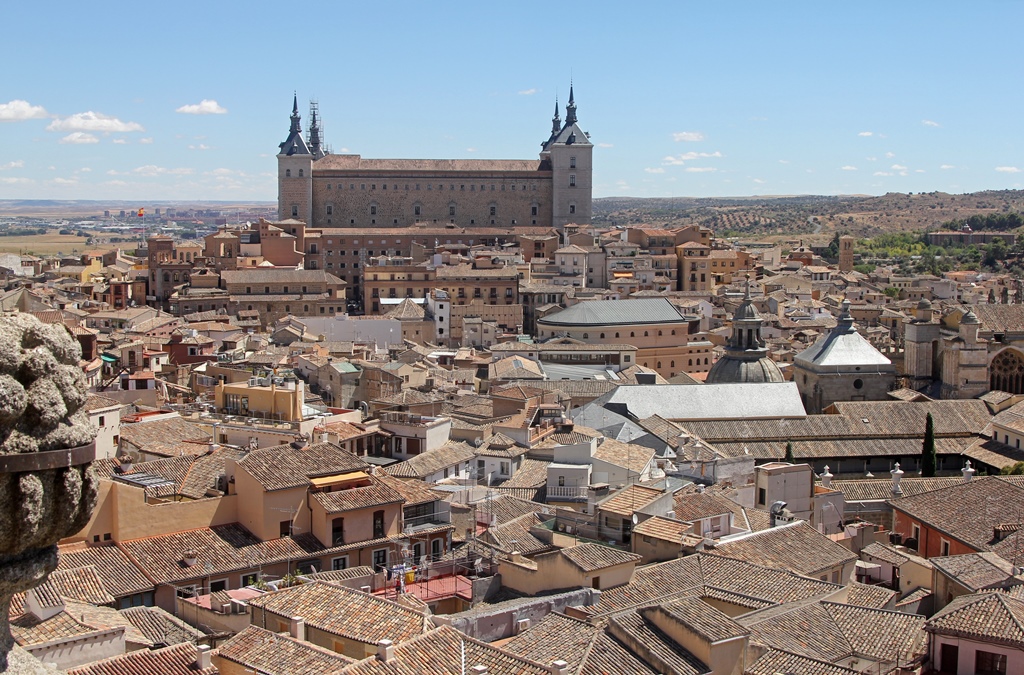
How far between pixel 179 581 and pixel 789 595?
6455 millimetres

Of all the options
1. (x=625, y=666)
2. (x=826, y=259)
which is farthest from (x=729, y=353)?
(x=826, y=259)

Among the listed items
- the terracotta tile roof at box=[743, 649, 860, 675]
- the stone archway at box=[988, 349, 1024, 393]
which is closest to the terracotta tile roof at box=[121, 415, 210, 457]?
the terracotta tile roof at box=[743, 649, 860, 675]

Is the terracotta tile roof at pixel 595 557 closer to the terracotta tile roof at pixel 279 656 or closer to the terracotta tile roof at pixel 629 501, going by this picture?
the terracotta tile roof at pixel 629 501

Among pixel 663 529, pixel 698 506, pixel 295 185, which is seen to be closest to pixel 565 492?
pixel 698 506

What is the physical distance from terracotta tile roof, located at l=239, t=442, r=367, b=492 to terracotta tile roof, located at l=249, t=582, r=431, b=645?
125 inches

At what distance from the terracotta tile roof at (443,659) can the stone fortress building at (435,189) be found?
6488 cm

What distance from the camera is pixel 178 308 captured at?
51094 mm

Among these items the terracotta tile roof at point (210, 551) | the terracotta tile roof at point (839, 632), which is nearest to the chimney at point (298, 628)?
the terracotta tile roof at point (210, 551)

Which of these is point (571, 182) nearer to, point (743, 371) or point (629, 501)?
point (743, 371)

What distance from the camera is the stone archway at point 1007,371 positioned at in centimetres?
3538

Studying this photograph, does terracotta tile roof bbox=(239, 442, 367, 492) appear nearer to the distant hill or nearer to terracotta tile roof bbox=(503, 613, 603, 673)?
terracotta tile roof bbox=(503, 613, 603, 673)

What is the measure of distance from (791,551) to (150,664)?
29.2 feet

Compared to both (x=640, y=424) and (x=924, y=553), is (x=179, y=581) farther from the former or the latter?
(x=640, y=424)

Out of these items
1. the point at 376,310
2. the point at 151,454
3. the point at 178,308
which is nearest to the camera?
the point at 151,454
